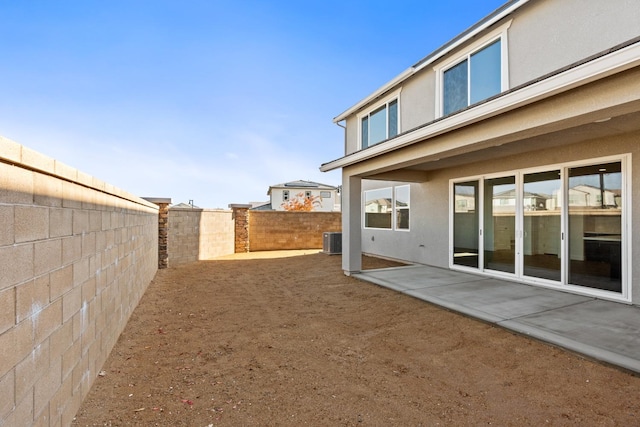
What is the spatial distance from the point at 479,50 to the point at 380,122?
362cm

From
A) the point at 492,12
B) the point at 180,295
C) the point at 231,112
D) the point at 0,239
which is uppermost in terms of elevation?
the point at 231,112

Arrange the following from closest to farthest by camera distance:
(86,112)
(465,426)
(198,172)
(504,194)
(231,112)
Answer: (465,426)
(504,194)
(86,112)
(231,112)
(198,172)

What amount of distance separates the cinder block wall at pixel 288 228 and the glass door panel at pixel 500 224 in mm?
9530

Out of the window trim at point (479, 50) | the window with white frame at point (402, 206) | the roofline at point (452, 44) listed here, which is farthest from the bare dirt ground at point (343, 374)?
the roofline at point (452, 44)

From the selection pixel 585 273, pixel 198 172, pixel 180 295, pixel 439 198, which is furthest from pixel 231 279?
pixel 198 172

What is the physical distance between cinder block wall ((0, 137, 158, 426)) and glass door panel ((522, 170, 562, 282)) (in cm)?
760

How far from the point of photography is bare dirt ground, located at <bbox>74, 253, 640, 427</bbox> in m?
2.64

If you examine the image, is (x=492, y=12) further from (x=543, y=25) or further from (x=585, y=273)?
(x=585, y=273)

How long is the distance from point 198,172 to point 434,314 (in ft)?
85.1

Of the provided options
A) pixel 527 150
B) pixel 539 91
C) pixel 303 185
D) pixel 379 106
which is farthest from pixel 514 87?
pixel 303 185

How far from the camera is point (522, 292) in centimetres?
621

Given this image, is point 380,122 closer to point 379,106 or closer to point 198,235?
point 379,106

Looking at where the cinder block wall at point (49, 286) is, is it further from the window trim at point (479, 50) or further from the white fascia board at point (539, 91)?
the window trim at point (479, 50)

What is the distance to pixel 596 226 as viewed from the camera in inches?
231
